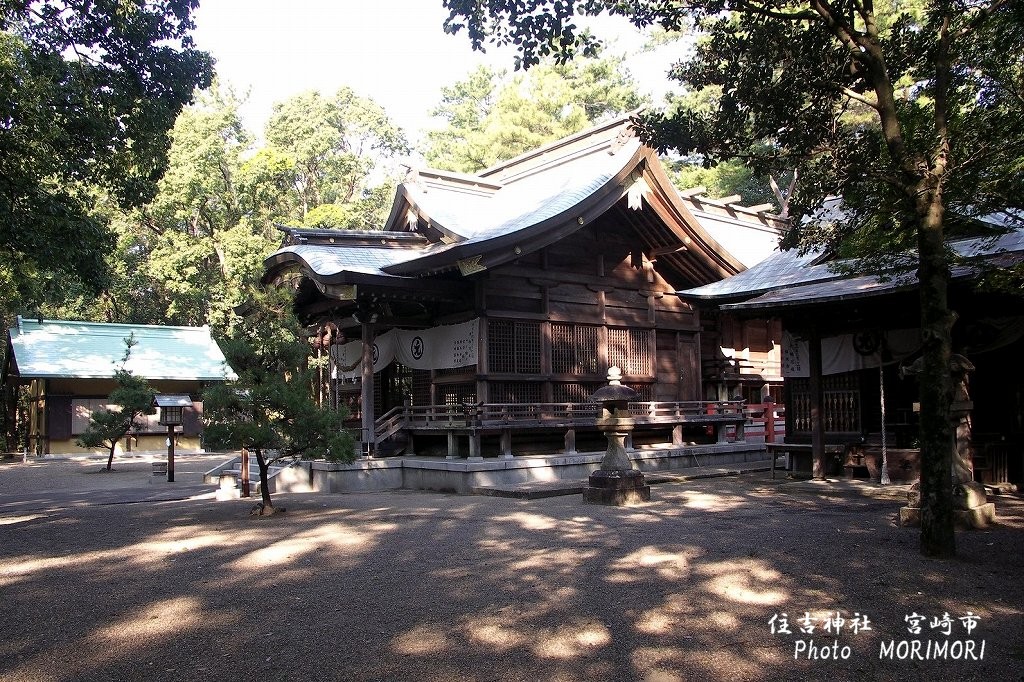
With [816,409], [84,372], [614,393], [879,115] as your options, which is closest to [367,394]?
[614,393]

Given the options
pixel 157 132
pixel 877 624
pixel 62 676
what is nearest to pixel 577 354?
pixel 157 132

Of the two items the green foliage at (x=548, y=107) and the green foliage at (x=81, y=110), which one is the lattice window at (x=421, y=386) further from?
the green foliage at (x=548, y=107)

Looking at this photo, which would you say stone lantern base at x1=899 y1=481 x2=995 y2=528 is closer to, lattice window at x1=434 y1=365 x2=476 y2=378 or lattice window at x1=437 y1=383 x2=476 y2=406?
lattice window at x1=434 y1=365 x2=476 y2=378

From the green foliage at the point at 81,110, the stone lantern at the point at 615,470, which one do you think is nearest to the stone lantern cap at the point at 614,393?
the stone lantern at the point at 615,470

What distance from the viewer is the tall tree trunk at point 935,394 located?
6.93 metres

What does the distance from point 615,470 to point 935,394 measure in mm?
5795

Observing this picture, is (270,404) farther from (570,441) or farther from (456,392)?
(570,441)

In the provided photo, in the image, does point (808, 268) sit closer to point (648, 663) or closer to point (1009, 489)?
point (1009, 489)

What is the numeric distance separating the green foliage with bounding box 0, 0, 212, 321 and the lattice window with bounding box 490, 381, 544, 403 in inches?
313

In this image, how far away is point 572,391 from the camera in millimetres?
18000

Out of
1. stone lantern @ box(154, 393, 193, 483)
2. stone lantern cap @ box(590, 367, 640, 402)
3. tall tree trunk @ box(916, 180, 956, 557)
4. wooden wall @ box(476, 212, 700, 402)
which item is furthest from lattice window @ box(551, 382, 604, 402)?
tall tree trunk @ box(916, 180, 956, 557)

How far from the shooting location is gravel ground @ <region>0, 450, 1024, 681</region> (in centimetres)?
475

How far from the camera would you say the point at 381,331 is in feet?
62.2

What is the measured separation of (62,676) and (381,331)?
14.5m
